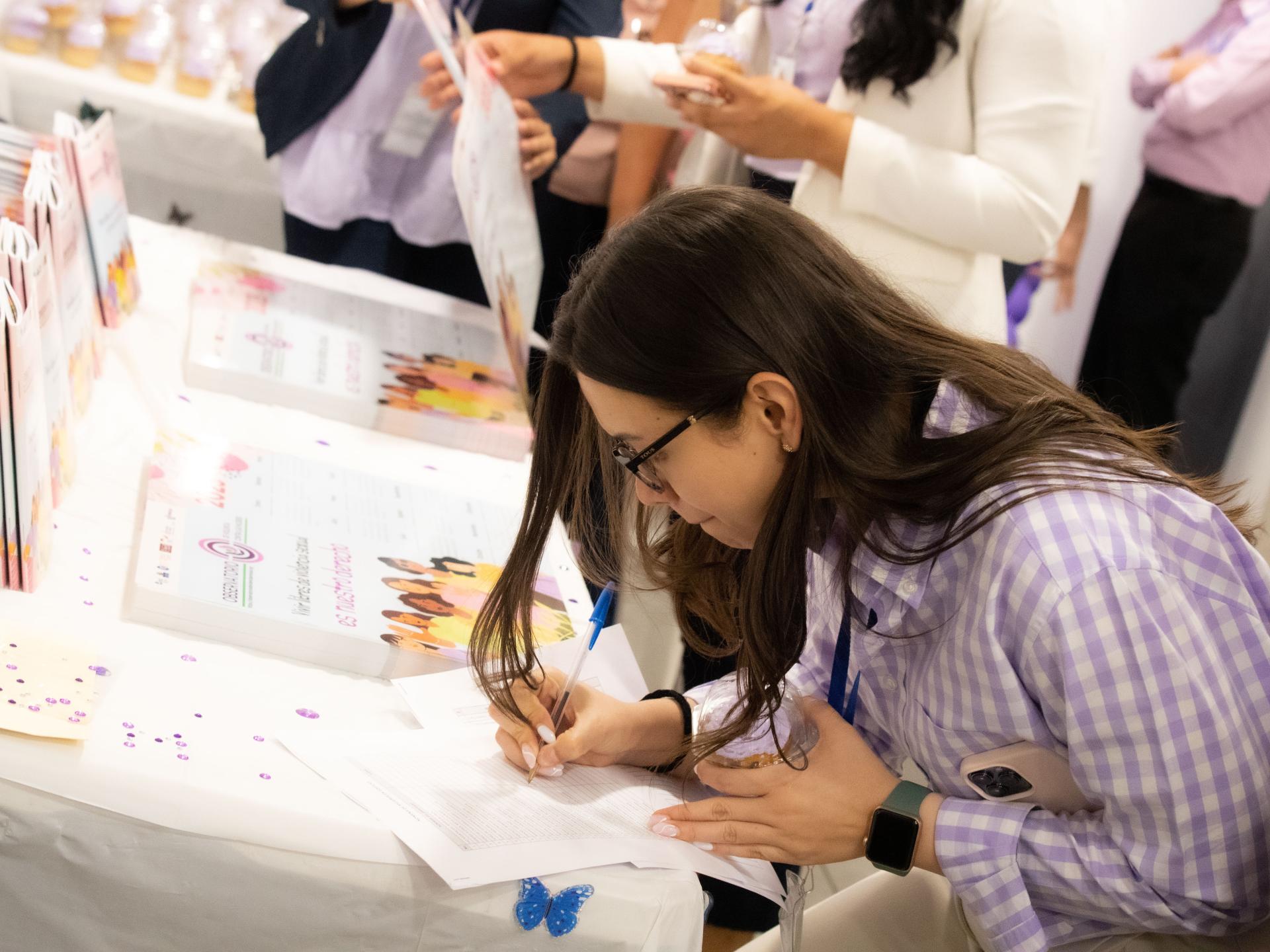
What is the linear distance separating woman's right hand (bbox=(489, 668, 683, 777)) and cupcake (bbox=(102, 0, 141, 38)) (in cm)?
262

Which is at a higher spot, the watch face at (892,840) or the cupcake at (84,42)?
the cupcake at (84,42)

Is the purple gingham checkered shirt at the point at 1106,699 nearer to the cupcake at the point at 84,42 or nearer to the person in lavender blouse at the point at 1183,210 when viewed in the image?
the person in lavender blouse at the point at 1183,210

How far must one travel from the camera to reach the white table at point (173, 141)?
118 inches

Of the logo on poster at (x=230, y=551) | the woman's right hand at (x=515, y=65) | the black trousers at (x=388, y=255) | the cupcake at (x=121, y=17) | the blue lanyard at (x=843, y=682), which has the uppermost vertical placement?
the woman's right hand at (x=515, y=65)

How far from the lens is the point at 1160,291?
3.34 m

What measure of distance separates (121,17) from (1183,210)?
2.80 meters

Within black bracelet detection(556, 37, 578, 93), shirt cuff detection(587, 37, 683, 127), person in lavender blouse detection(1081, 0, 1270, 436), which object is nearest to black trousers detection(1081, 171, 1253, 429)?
person in lavender blouse detection(1081, 0, 1270, 436)

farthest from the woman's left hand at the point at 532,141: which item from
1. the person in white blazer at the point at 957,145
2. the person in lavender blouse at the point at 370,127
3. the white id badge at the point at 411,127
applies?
the person in white blazer at the point at 957,145

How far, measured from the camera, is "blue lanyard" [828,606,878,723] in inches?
40.6

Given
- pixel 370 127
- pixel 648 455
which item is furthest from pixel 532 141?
pixel 648 455

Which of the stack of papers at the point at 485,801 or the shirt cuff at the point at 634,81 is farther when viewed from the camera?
the shirt cuff at the point at 634,81

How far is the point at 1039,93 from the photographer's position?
1.41 metres

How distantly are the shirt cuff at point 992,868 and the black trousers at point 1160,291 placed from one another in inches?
101

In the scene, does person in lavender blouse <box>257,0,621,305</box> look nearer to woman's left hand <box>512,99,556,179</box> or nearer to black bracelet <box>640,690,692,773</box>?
woman's left hand <box>512,99,556,179</box>
